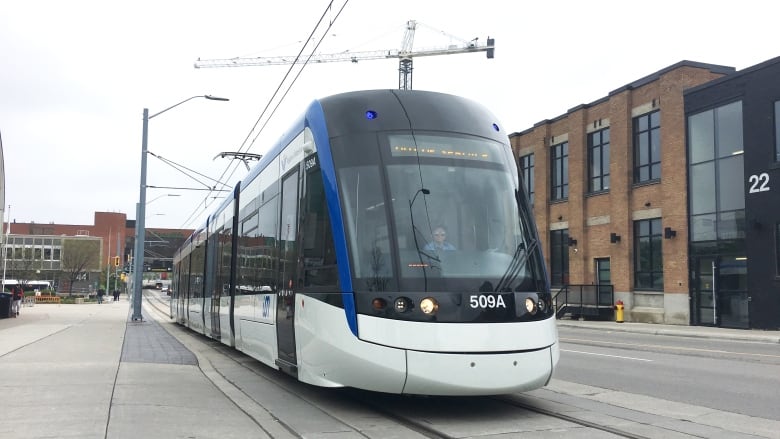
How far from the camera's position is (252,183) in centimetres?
1258

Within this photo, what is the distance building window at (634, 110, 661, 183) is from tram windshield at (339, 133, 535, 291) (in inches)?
996

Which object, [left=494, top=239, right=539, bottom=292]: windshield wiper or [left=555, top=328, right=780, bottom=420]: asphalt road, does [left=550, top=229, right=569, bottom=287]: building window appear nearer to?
[left=555, top=328, right=780, bottom=420]: asphalt road

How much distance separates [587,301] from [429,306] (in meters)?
29.3

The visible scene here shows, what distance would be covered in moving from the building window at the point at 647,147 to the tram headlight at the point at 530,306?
25.7 meters

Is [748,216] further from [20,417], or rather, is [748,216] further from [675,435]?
[20,417]

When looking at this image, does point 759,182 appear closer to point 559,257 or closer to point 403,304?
point 559,257

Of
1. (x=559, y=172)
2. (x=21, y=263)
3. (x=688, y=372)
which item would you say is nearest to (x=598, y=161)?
(x=559, y=172)

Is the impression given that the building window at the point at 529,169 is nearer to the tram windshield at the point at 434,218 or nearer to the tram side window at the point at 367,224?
the tram windshield at the point at 434,218

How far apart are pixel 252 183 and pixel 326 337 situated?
19.7ft

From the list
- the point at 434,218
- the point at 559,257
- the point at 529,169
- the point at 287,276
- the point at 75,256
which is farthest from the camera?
the point at 75,256

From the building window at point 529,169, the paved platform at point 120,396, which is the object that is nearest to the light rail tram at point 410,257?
the paved platform at point 120,396

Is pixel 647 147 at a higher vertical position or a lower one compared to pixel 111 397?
higher

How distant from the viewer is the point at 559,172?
1538 inches

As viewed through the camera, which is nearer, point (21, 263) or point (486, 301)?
point (486, 301)
